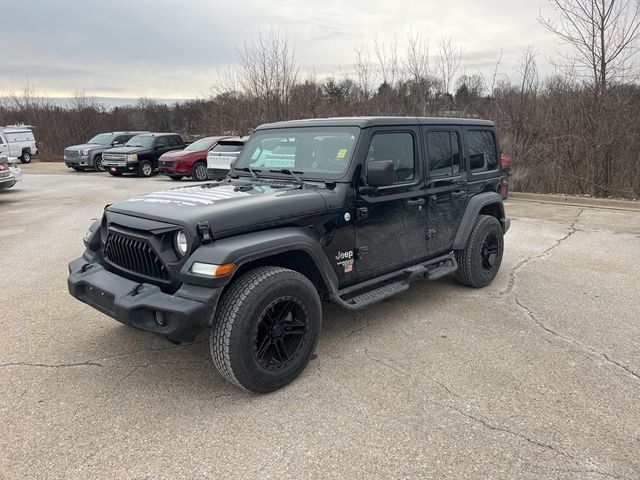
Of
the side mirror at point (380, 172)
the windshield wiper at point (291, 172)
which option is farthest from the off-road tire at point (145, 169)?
the side mirror at point (380, 172)

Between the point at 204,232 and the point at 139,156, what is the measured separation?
16.7 m

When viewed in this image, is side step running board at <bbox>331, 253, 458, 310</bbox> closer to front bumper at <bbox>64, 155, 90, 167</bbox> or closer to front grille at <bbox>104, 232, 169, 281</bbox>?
front grille at <bbox>104, 232, 169, 281</bbox>

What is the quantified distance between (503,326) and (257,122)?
17448mm

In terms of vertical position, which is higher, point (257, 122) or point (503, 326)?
point (257, 122)

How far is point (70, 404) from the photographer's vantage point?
306 centimetres

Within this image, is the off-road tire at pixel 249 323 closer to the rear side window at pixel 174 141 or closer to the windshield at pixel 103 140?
the rear side window at pixel 174 141

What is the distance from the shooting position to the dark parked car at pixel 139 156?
707 inches

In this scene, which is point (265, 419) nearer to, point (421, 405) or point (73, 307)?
point (421, 405)

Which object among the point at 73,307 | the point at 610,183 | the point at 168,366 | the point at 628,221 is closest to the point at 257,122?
the point at 610,183

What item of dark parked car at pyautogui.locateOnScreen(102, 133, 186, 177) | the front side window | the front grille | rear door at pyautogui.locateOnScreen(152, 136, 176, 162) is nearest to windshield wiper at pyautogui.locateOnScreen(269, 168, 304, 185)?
the front side window

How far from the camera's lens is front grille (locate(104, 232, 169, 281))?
3.13 m

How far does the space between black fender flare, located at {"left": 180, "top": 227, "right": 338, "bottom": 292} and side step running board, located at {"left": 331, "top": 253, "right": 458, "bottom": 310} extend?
26cm

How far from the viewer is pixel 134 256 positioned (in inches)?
129

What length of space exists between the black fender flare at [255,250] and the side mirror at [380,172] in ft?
2.16
